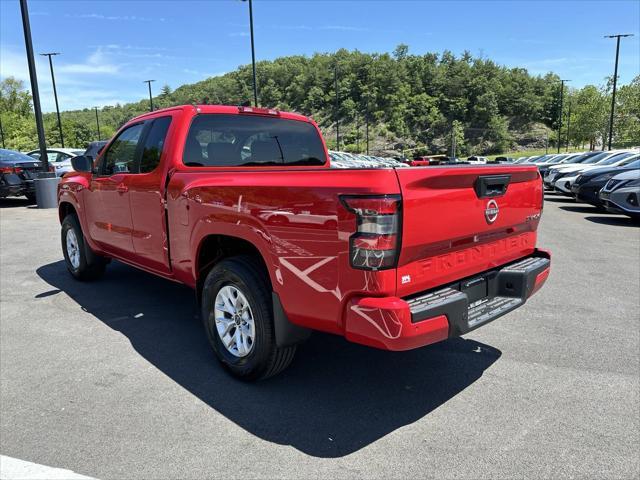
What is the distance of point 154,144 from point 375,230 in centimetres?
267

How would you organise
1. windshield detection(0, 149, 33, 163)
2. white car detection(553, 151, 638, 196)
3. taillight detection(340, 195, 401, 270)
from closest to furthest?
taillight detection(340, 195, 401, 270), windshield detection(0, 149, 33, 163), white car detection(553, 151, 638, 196)

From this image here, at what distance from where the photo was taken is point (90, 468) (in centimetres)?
248

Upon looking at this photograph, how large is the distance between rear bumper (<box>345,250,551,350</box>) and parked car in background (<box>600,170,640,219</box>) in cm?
947

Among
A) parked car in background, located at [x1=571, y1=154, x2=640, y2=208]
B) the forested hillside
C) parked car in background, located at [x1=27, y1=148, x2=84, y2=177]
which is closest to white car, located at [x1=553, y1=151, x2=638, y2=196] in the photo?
parked car in background, located at [x1=571, y1=154, x2=640, y2=208]

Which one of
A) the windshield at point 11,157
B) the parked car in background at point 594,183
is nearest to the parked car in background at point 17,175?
the windshield at point 11,157

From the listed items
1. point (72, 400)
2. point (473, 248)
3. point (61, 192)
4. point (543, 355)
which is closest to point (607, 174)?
point (543, 355)

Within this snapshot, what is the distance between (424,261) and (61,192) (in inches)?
206

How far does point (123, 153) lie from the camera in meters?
4.82

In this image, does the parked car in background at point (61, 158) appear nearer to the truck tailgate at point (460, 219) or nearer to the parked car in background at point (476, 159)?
the parked car in background at point (476, 159)

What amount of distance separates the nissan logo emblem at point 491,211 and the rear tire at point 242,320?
4.74 ft

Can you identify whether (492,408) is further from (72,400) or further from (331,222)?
(72,400)

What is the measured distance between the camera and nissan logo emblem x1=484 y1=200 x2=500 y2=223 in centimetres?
303

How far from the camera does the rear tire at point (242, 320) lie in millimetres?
3098

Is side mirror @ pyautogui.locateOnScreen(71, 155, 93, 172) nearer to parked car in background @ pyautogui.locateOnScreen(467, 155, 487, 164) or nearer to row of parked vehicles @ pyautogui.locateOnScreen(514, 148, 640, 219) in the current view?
parked car in background @ pyautogui.locateOnScreen(467, 155, 487, 164)
